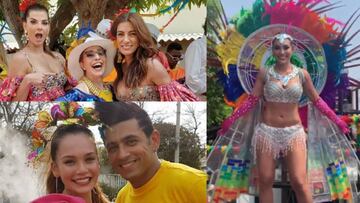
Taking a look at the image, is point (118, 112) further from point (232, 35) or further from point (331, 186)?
point (331, 186)

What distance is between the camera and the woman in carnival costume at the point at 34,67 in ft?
11.4

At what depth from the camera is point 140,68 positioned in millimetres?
3490

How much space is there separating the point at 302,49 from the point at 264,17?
0.29 metres

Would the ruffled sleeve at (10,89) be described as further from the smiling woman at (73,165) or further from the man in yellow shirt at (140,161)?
the man in yellow shirt at (140,161)

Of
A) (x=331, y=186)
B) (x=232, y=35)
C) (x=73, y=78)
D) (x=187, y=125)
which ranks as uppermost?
(x=232, y=35)

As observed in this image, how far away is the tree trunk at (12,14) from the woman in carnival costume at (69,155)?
84 cm

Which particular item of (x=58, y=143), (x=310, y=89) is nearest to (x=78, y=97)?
(x=58, y=143)

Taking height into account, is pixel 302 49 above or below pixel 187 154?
above

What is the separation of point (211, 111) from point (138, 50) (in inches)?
21.9

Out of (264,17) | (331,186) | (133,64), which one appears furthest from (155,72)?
(331,186)

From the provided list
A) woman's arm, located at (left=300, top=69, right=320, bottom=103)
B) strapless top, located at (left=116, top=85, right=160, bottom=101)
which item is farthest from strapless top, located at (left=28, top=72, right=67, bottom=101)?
woman's arm, located at (left=300, top=69, right=320, bottom=103)

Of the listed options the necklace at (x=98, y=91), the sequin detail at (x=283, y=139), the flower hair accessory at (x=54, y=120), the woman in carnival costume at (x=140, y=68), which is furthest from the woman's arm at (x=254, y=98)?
the flower hair accessory at (x=54, y=120)

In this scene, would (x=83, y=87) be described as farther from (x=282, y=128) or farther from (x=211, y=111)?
(x=282, y=128)

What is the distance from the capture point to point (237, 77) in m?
3.52
